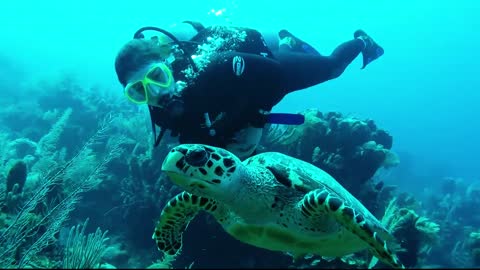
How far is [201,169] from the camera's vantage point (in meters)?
2.29

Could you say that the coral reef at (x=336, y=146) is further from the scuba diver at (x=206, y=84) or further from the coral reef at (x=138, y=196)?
the scuba diver at (x=206, y=84)

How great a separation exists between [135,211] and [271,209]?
3.00 metres

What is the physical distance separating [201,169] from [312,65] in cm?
346

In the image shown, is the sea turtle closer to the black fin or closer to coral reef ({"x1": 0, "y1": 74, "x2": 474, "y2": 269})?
coral reef ({"x1": 0, "y1": 74, "x2": 474, "y2": 269})

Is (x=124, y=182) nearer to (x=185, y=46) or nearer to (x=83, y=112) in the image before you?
(x=185, y=46)

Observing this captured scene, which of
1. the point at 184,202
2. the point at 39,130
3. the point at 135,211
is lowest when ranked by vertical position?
the point at 184,202

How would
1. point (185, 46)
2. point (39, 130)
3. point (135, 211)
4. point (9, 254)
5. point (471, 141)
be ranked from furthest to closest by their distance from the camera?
point (471, 141), point (39, 130), point (135, 211), point (185, 46), point (9, 254)

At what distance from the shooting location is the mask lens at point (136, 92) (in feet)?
10.5

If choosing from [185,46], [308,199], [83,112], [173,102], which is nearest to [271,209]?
[308,199]

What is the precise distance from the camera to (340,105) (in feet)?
192

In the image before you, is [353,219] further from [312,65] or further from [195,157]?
[312,65]

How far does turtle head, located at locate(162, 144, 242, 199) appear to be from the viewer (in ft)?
7.31

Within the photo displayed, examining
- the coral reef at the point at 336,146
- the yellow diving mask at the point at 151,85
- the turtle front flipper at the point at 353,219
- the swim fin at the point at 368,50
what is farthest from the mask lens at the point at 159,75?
the swim fin at the point at 368,50

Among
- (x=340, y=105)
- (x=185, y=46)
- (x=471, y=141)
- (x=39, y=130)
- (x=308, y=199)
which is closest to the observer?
(x=308, y=199)
